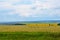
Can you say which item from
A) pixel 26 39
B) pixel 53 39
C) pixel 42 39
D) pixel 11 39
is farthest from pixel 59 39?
pixel 11 39

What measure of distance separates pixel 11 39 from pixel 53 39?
590 cm

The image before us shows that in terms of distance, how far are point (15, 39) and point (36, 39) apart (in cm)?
291

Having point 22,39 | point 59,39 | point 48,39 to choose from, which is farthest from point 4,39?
point 59,39

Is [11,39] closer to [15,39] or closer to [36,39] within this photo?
[15,39]

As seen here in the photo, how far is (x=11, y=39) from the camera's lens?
26.1 m

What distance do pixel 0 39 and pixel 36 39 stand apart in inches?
197

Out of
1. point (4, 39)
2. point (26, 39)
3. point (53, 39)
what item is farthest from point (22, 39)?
point (53, 39)

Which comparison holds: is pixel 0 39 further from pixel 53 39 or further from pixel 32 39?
pixel 53 39

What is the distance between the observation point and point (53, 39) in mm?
26719

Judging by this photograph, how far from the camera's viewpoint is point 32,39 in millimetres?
26000

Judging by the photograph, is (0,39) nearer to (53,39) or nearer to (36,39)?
(36,39)

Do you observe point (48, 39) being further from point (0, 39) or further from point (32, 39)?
point (0, 39)

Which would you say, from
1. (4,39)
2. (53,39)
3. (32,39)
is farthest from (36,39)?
(4,39)

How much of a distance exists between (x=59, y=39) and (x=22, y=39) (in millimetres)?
5275
